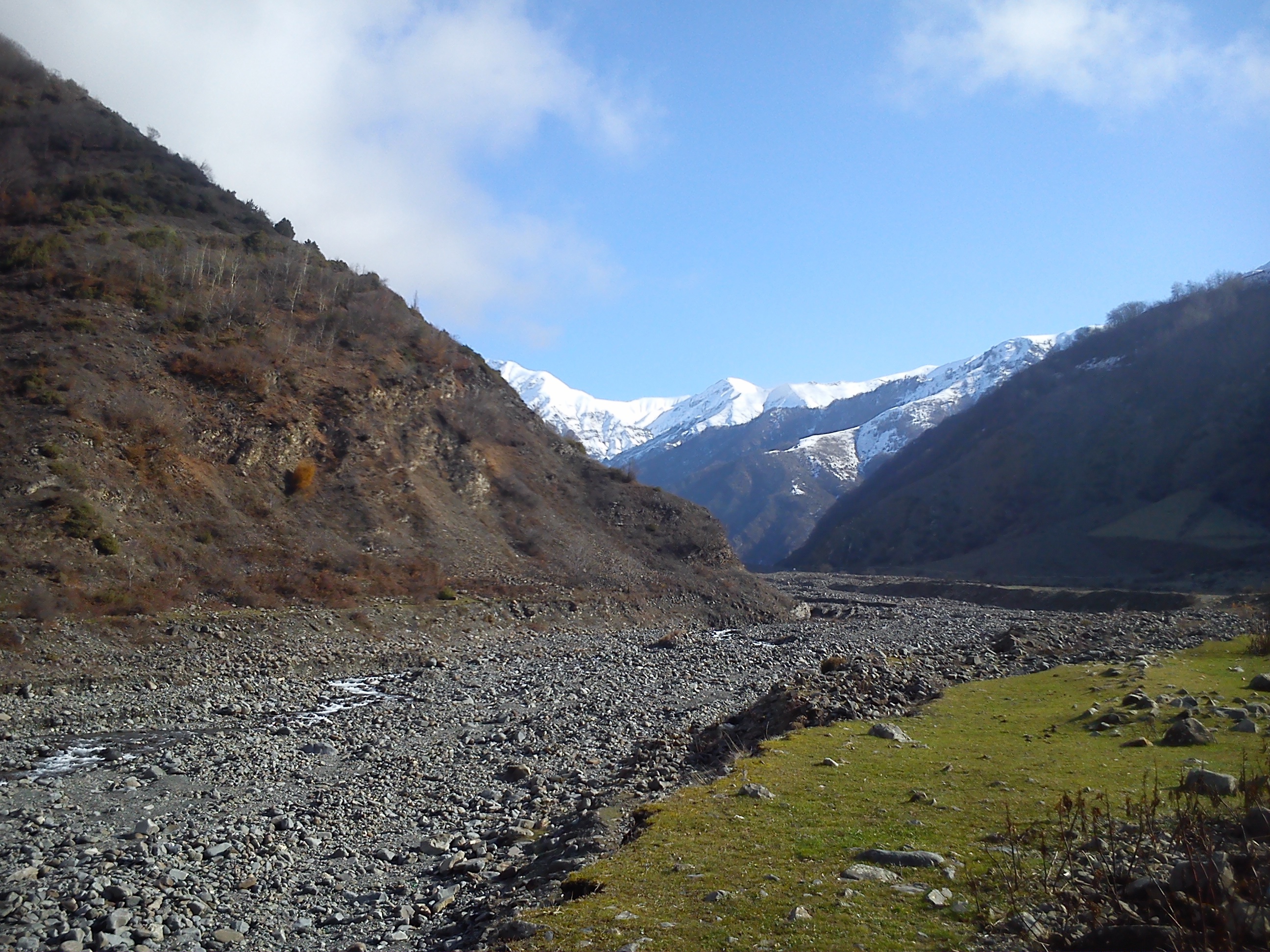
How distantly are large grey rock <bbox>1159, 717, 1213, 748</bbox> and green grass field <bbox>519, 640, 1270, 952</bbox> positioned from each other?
0.18 metres

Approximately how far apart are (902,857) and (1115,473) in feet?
430

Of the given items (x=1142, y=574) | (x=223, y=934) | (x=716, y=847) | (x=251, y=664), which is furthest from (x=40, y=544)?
(x=1142, y=574)

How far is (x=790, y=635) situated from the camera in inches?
1805

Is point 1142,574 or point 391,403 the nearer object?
point 391,403

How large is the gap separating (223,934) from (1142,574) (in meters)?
102

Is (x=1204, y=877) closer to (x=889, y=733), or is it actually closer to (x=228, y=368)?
(x=889, y=733)

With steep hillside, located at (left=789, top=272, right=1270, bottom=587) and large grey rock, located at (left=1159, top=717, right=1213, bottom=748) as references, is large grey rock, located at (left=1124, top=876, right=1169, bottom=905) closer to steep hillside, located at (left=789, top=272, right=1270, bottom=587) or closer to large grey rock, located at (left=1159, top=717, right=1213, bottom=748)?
large grey rock, located at (left=1159, top=717, right=1213, bottom=748)

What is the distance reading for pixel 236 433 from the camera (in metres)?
43.3

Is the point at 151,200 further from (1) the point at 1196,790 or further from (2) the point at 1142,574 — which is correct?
(2) the point at 1142,574

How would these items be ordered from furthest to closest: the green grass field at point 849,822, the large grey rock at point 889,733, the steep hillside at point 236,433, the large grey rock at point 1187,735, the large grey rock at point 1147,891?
the steep hillside at point 236,433 < the large grey rock at point 889,733 < the large grey rock at point 1187,735 < the green grass field at point 849,822 < the large grey rock at point 1147,891

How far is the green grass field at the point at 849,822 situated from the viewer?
22.8 feet

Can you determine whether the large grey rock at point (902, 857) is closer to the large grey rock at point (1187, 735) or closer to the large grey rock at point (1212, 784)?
the large grey rock at point (1212, 784)

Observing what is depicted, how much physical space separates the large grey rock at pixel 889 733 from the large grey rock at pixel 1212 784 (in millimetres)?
5388

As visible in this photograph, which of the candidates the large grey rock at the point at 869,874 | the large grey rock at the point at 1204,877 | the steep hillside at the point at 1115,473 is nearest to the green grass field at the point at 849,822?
the large grey rock at the point at 869,874
